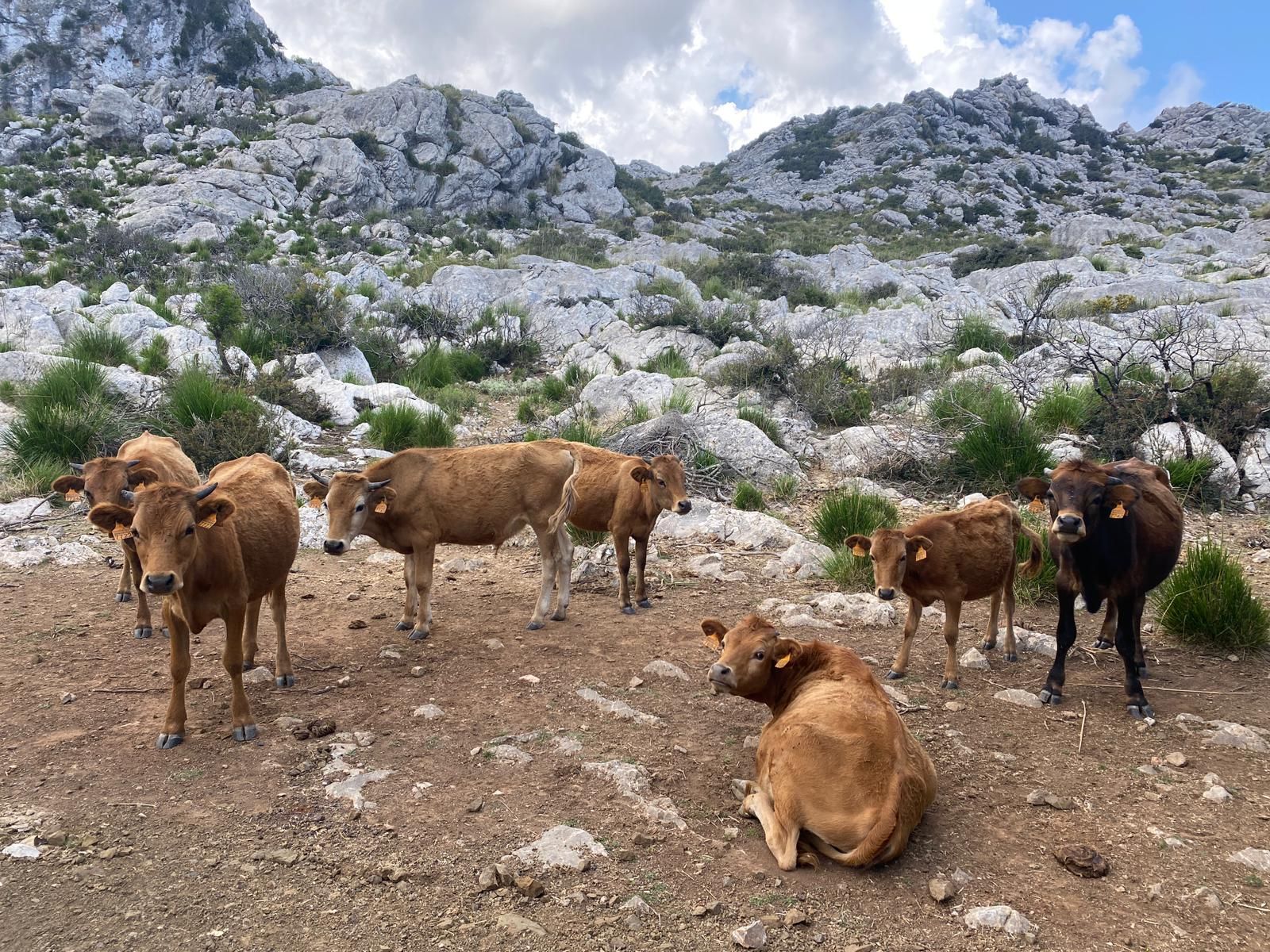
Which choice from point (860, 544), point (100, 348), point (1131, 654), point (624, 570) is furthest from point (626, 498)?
point (100, 348)

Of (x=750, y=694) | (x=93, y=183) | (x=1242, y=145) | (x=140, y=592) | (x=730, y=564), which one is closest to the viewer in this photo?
(x=750, y=694)

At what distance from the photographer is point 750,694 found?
4.49m

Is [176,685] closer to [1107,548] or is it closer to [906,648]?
[906,648]

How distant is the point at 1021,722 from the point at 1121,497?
5.52 feet

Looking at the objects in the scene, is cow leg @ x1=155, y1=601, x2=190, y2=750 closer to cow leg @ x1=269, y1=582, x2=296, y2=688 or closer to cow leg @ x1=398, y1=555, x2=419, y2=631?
cow leg @ x1=269, y1=582, x2=296, y2=688

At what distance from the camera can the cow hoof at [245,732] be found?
4.57 meters

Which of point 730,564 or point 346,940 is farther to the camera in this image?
point 730,564

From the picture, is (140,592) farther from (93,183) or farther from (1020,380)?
(93,183)

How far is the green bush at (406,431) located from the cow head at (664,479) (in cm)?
548

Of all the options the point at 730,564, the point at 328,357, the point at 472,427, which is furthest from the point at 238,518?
the point at 328,357

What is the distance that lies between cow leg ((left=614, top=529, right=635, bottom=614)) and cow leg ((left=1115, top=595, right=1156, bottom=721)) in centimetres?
394

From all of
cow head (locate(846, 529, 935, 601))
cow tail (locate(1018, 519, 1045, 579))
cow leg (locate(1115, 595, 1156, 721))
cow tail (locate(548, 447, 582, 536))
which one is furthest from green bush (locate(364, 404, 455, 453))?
cow leg (locate(1115, 595, 1156, 721))

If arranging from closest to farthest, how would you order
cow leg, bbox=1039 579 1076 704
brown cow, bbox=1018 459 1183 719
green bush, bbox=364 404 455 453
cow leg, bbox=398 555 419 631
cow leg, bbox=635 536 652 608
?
brown cow, bbox=1018 459 1183 719 → cow leg, bbox=1039 579 1076 704 → cow leg, bbox=398 555 419 631 → cow leg, bbox=635 536 652 608 → green bush, bbox=364 404 455 453

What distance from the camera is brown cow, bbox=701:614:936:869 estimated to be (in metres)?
3.51
